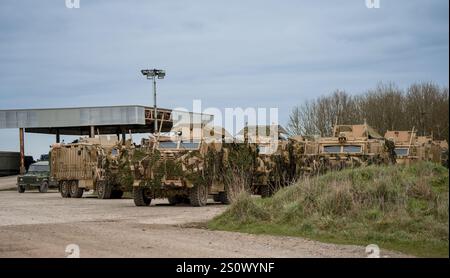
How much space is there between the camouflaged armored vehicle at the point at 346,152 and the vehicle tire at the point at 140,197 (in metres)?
5.83

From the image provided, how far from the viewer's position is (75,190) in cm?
3266

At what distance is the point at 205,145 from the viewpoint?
22562 mm

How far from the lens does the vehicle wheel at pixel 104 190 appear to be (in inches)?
1182

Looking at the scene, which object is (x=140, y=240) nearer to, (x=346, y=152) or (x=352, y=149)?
(x=346, y=152)

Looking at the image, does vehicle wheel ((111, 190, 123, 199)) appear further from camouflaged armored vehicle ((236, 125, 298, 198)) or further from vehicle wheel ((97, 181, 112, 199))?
camouflaged armored vehicle ((236, 125, 298, 198))

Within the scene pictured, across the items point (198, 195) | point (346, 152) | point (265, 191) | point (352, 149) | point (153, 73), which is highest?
point (153, 73)

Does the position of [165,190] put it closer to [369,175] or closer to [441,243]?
[369,175]

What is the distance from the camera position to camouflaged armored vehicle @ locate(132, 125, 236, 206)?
21906 mm

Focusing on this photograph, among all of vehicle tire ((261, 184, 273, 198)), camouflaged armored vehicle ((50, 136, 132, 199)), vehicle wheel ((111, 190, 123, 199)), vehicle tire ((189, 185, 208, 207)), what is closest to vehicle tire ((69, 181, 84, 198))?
camouflaged armored vehicle ((50, 136, 132, 199))

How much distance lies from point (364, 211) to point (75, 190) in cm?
2135

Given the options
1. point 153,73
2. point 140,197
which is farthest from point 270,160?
point 153,73

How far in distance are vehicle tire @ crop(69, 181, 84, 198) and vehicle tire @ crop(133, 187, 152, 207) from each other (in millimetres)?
9730
